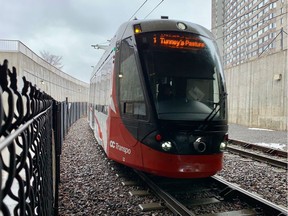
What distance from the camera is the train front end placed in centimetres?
480

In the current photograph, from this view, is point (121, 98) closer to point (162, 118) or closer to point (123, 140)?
point (123, 140)

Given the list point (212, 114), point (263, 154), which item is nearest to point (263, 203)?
point (212, 114)

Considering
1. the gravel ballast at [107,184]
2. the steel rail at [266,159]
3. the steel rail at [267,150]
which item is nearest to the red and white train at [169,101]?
the gravel ballast at [107,184]

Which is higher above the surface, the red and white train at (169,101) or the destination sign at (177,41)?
the destination sign at (177,41)

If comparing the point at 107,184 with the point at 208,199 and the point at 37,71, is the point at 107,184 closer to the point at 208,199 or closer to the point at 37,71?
the point at 208,199

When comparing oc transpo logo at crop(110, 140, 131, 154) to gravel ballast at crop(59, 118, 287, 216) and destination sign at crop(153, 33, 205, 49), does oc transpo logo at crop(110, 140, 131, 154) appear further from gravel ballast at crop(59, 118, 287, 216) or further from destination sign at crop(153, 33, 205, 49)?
destination sign at crop(153, 33, 205, 49)

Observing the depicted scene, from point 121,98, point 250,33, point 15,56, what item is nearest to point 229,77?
point 15,56

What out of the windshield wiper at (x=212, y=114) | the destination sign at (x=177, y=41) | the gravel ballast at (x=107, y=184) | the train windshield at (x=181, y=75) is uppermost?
the destination sign at (x=177, y=41)

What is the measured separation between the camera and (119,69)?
586 cm

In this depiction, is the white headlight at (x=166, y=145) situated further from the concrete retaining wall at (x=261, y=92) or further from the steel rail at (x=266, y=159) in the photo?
the concrete retaining wall at (x=261, y=92)

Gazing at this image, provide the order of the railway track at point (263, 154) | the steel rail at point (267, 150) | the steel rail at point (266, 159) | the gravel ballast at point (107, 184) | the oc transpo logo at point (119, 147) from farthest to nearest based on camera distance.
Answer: the steel rail at point (267, 150)
the railway track at point (263, 154)
the steel rail at point (266, 159)
the oc transpo logo at point (119, 147)
the gravel ballast at point (107, 184)

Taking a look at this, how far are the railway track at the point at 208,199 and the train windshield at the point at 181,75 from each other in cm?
134

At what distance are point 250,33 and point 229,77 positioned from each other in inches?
2994

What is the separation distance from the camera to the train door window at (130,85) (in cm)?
516
